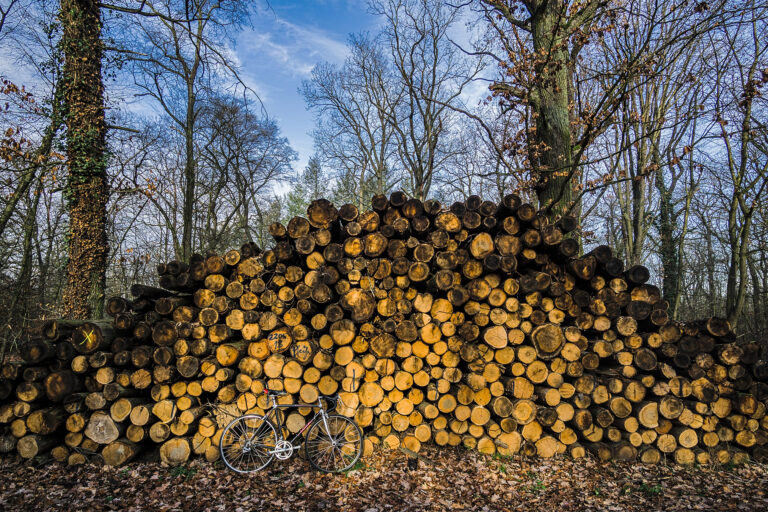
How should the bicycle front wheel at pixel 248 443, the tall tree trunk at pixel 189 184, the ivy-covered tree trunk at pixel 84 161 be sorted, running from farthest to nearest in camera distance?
the tall tree trunk at pixel 189 184
the ivy-covered tree trunk at pixel 84 161
the bicycle front wheel at pixel 248 443

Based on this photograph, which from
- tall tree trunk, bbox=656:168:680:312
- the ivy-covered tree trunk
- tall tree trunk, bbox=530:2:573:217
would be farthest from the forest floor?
tall tree trunk, bbox=656:168:680:312

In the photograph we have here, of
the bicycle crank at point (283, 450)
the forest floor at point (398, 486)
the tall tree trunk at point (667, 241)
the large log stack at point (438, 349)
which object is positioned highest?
the tall tree trunk at point (667, 241)

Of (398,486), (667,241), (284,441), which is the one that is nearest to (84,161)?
(284,441)

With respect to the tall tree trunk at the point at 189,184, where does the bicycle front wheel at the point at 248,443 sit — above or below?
below

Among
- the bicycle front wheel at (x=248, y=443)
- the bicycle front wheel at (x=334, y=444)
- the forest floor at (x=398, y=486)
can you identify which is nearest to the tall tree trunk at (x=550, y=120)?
the forest floor at (x=398, y=486)

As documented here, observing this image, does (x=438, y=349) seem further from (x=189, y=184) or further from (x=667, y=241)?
(x=189, y=184)

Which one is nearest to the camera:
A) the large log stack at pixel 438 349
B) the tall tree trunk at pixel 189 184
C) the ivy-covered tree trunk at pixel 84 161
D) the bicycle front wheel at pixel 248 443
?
the bicycle front wheel at pixel 248 443

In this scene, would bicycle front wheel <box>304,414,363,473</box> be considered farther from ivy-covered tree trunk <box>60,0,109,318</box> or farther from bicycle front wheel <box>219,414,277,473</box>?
ivy-covered tree trunk <box>60,0,109,318</box>

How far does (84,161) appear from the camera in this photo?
720 centimetres

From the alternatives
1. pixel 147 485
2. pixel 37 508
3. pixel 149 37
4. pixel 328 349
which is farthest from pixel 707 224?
pixel 149 37

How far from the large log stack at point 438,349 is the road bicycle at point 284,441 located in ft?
0.55

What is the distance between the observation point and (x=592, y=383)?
15.9ft

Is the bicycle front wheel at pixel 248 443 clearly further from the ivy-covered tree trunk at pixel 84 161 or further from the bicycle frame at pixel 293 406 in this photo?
the ivy-covered tree trunk at pixel 84 161

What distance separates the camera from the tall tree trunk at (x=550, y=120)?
23.7 ft
